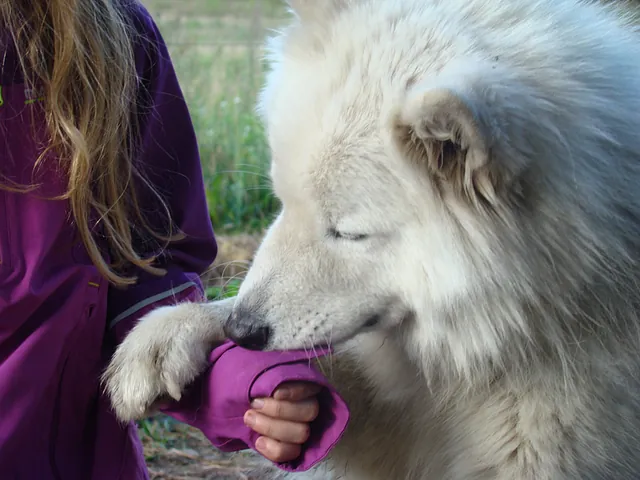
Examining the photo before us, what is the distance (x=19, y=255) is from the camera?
150 centimetres

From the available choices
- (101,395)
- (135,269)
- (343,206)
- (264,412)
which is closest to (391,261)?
(343,206)

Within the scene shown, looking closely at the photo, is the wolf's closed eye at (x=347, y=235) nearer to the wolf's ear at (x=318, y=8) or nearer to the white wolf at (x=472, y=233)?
the white wolf at (x=472, y=233)

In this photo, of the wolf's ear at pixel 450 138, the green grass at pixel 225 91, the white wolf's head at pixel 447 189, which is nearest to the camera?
the wolf's ear at pixel 450 138

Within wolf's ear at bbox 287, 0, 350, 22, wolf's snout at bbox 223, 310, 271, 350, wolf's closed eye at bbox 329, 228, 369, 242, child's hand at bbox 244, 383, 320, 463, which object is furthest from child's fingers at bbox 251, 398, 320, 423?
wolf's ear at bbox 287, 0, 350, 22

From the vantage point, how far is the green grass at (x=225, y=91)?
4664 mm

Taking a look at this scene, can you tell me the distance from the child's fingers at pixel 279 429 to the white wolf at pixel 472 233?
0.15m

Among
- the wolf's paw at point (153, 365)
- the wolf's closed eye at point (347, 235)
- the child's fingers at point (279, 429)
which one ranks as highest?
the wolf's closed eye at point (347, 235)

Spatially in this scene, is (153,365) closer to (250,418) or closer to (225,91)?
(250,418)

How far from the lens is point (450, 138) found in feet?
4.05

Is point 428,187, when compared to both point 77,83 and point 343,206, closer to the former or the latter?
point 343,206

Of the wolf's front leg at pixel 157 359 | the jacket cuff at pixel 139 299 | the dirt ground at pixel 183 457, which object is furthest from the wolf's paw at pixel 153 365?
the dirt ground at pixel 183 457

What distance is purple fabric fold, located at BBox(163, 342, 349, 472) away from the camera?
144 centimetres

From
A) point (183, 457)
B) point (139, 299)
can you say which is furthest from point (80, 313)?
point (183, 457)

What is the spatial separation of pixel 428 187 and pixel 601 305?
1.48ft
